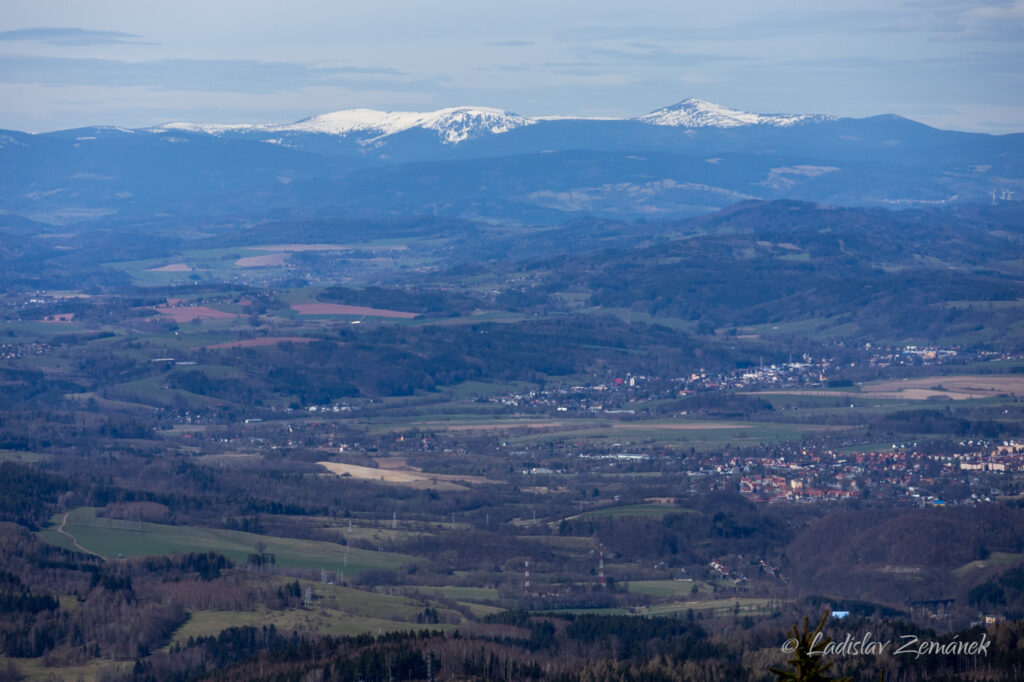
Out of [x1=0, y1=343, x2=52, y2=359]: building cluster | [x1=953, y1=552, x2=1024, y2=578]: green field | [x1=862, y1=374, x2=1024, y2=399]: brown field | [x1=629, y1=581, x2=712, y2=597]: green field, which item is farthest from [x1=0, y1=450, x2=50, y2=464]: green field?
[x1=862, y1=374, x2=1024, y2=399]: brown field

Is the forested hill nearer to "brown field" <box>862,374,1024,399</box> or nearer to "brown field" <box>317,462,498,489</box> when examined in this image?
"brown field" <box>862,374,1024,399</box>

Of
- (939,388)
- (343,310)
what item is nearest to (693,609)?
(939,388)

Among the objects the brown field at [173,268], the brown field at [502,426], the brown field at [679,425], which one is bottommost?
the brown field at [502,426]

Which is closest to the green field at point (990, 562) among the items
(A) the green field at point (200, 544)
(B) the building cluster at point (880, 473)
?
(B) the building cluster at point (880, 473)

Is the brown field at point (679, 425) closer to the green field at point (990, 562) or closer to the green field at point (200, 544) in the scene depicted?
the green field at point (200, 544)

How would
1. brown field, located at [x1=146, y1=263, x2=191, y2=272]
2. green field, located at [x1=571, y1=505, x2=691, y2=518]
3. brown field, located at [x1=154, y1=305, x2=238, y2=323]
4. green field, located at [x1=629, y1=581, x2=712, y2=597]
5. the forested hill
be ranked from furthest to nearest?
1. brown field, located at [x1=146, y1=263, x2=191, y2=272]
2. the forested hill
3. brown field, located at [x1=154, y1=305, x2=238, y2=323]
4. green field, located at [x1=571, y1=505, x2=691, y2=518]
5. green field, located at [x1=629, y1=581, x2=712, y2=597]

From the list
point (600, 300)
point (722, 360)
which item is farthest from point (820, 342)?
point (600, 300)
